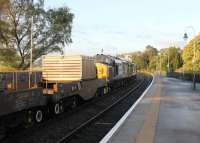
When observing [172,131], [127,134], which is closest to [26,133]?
[127,134]

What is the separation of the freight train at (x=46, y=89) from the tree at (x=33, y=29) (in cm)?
2236

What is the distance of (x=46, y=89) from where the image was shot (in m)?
19.0

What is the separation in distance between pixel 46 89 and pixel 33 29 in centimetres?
3542

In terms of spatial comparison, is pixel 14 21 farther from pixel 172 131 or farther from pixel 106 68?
pixel 172 131

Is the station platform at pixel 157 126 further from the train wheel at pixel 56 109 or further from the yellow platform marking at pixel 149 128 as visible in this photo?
the train wheel at pixel 56 109

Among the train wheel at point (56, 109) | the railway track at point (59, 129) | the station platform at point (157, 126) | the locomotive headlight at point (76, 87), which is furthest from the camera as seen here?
the locomotive headlight at point (76, 87)

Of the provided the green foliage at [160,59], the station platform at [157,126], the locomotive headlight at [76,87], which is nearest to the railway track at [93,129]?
the station platform at [157,126]

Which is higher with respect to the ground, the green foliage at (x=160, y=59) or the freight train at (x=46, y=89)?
the green foliage at (x=160, y=59)

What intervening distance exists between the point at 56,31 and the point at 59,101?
35.5 metres

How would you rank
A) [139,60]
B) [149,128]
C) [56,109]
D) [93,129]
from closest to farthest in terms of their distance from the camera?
[149,128] → [93,129] → [56,109] → [139,60]

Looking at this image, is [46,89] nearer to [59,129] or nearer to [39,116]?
[39,116]

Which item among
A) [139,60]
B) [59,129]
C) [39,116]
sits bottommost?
[59,129]

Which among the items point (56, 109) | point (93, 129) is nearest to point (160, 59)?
point (56, 109)

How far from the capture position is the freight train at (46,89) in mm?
14286
